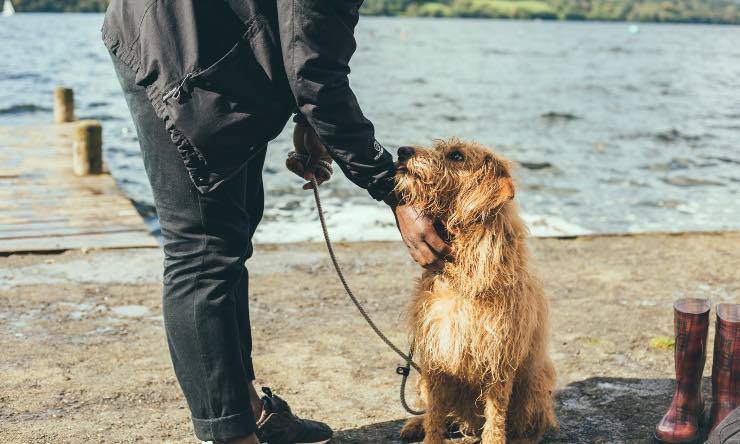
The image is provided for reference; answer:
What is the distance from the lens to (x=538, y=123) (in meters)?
26.4

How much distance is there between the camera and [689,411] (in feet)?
12.3

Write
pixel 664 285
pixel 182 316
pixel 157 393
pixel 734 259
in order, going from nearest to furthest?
pixel 182 316 → pixel 157 393 → pixel 664 285 → pixel 734 259

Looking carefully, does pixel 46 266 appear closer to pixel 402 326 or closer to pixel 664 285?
pixel 402 326

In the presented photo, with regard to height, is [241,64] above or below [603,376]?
above

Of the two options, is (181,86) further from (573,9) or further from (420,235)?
(573,9)

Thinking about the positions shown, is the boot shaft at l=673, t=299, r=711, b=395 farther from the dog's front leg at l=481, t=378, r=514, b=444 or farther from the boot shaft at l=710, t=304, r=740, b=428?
the dog's front leg at l=481, t=378, r=514, b=444

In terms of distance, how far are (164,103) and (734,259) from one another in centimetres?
558

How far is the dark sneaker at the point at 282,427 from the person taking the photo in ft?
11.9

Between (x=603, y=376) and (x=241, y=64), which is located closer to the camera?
(x=241, y=64)

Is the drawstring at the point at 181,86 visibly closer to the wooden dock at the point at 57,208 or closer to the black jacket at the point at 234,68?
the black jacket at the point at 234,68

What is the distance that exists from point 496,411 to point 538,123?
23.8 meters

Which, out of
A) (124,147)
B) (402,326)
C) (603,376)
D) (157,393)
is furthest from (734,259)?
(124,147)

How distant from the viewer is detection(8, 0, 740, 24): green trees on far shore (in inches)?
4801

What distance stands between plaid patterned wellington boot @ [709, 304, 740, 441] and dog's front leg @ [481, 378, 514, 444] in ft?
3.35
